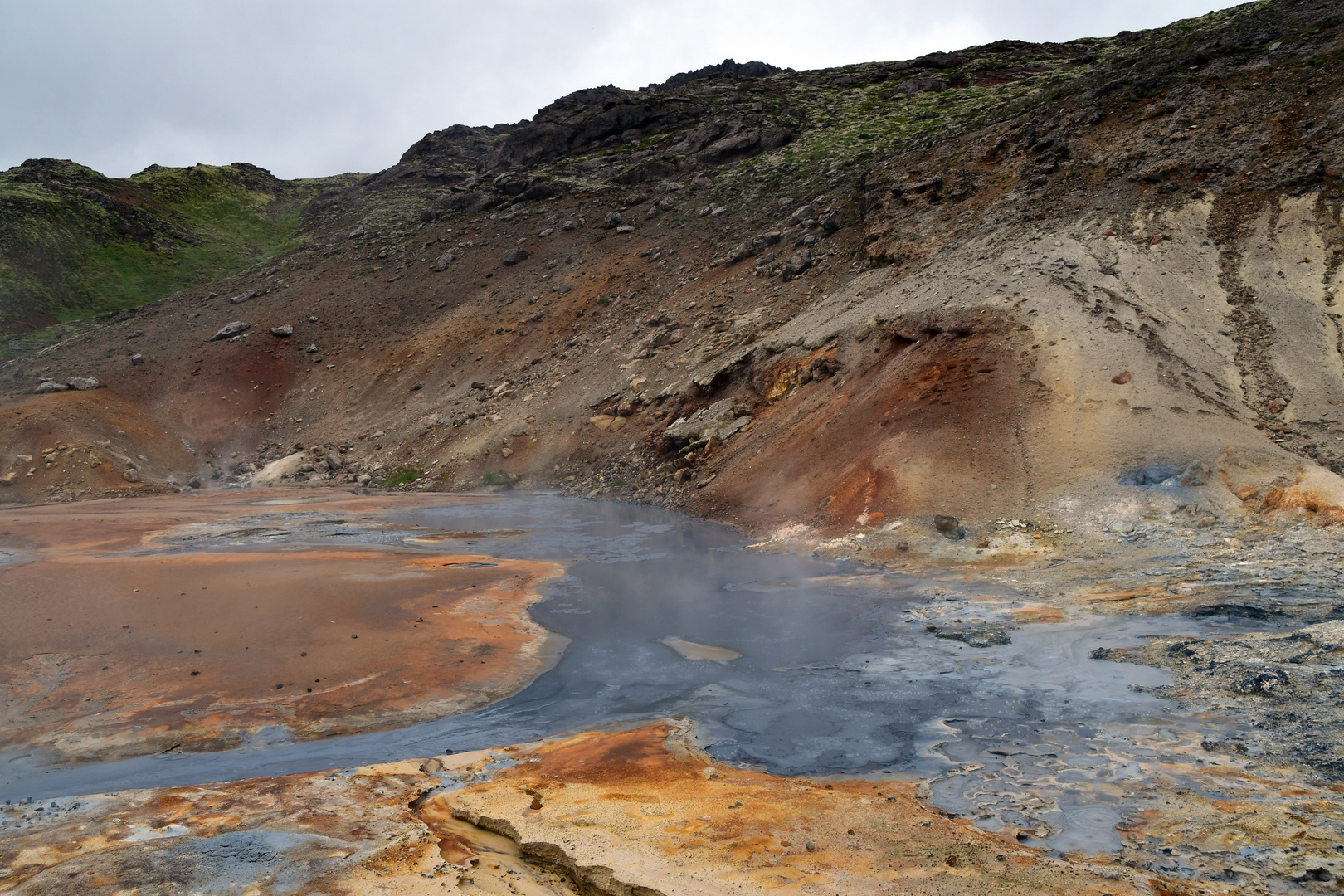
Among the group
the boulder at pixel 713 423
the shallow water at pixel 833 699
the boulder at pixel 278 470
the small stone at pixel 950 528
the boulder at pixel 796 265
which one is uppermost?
the boulder at pixel 796 265

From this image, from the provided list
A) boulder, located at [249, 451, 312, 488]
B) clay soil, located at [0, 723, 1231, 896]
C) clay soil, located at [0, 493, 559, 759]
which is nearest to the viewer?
clay soil, located at [0, 723, 1231, 896]

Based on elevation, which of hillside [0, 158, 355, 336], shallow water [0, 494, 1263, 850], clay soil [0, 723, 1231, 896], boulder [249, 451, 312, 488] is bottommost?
shallow water [0, 494, 1263, 850]

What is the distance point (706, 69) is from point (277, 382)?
135ft

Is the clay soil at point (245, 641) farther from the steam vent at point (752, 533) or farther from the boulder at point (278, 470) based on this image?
the boulder at point (278, 470)

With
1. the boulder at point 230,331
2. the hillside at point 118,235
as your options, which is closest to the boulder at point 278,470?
the boulder at point 230,331

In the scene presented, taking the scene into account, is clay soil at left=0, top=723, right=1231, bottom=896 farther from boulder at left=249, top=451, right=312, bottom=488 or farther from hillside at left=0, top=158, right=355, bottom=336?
hillside at left=0, top=158, right=355, bottom=336

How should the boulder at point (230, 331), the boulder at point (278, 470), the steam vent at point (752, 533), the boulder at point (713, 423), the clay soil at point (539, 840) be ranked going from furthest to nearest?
the boulder at point (230, 331), the boulder at point (278, 470), the boulder at point (713, 423), the steam vent at point (752, 533), the clay soil at point (539, 840)

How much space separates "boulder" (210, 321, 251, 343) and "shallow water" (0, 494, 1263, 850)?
104 ft

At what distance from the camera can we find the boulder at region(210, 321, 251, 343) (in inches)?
1549

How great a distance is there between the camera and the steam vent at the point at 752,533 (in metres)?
5.61

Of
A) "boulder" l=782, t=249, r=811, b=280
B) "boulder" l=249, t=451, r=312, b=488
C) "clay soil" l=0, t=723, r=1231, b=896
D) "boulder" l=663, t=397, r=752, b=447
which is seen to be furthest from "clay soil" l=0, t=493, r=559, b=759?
"boulder" l=782, t=249, r=811, b=280

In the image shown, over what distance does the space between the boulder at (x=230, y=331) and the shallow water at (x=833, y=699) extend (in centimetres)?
3176

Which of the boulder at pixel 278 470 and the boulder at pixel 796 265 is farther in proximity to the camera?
the boulder at pixel 278 470

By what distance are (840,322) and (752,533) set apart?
314 inches
